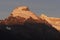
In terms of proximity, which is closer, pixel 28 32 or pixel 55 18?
pixel 28 32

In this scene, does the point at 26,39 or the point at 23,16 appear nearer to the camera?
the point at 26,39

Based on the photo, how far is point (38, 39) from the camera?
1634 cm

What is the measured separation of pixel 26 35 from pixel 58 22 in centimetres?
1754

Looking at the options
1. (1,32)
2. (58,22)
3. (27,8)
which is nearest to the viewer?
(1,32)

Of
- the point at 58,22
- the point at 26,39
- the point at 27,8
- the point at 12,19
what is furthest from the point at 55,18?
the point at 26,39

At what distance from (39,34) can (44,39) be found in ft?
2.88

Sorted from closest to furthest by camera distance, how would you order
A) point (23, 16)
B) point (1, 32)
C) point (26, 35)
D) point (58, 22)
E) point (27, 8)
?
point (1, 32) → point (26, 35) → point (23, 16) → point (27, 8) → point (58, 22)

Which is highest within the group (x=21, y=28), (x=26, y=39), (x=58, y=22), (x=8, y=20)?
(x=58, y=22)

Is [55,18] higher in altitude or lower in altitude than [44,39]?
higher

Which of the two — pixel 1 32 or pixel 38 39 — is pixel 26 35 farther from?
pixel 1 32

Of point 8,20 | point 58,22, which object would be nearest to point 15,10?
point 8,20

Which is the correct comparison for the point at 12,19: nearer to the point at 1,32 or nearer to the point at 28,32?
the point at 28,32

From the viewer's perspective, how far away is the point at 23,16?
2728 centimetres

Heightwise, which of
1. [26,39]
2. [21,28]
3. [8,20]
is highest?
[8,20]
